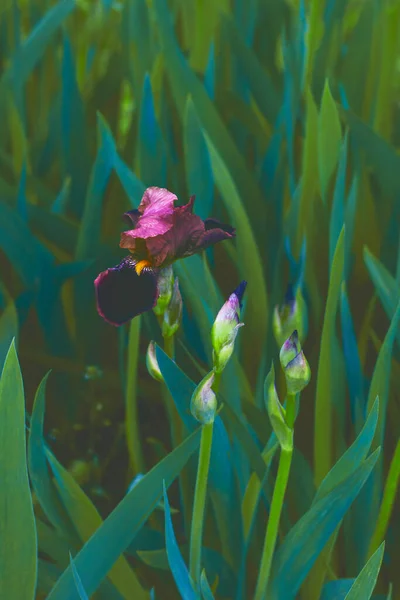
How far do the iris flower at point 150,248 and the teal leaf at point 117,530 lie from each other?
12 cm

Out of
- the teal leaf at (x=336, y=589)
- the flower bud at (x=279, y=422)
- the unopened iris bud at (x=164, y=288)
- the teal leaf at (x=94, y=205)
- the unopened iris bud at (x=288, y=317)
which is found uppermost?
the teal leaf at (x=94, y=205)

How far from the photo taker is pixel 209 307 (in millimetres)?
720

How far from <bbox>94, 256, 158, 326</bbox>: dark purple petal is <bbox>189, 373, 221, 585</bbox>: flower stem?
0.10m

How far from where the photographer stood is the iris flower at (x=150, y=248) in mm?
576

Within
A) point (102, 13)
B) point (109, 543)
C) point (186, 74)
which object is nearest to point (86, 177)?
point (186, 74)

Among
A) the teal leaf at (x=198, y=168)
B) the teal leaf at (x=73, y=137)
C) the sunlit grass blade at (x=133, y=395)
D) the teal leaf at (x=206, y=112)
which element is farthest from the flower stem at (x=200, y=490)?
the teal leaf at (x=73, y=137)

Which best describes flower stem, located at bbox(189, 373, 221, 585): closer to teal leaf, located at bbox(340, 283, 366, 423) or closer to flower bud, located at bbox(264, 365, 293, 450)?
flower bud, located at bbox(264, 365, 293, 450)

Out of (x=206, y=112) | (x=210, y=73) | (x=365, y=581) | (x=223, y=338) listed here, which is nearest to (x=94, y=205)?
(x=206, y=112)

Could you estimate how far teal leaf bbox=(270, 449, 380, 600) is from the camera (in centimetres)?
53

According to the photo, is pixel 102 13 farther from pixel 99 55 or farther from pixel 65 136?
pixel 65 136

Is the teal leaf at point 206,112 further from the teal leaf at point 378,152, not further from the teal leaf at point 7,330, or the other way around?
the teal leaf at point 7,330

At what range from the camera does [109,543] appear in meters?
0.54

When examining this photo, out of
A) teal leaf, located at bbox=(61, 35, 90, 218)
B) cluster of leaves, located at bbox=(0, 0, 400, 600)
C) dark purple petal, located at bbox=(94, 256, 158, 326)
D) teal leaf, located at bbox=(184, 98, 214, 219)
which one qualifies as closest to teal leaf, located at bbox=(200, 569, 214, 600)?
cluster of leaves, located at bbox=(0, 0, 400, 600)

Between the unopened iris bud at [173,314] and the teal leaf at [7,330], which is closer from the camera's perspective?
the unopened iris bud at [173,314]
